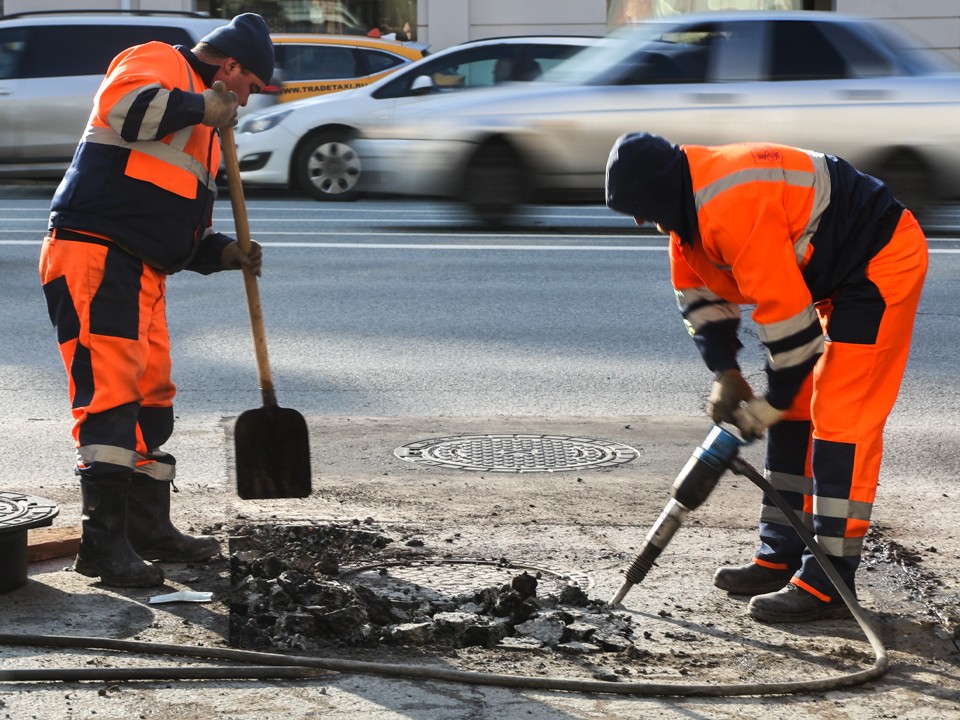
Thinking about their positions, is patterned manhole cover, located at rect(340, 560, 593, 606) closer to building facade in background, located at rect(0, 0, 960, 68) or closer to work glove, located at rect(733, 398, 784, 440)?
work glove, located at rect(733, 398, 784, 440)

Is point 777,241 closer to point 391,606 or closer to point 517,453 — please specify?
point 391,606

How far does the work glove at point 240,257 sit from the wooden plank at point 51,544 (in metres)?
0.97

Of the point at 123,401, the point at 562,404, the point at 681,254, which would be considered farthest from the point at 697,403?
the point at 123,401

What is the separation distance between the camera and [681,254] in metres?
4.11

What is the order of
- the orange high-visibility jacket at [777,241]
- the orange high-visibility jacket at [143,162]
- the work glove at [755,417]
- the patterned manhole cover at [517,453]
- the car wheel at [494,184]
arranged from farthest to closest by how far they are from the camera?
the car wheel at [494,184]
the patterned manhole cover at [517,453]
the orange high-visibility jacket at [143,162]
the work glove at [755,417]
the orange high-visibility jacket at [777,241]

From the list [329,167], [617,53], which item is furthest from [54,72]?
[617,53]

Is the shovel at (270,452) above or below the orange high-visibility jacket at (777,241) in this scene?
below

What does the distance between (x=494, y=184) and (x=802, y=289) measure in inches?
322

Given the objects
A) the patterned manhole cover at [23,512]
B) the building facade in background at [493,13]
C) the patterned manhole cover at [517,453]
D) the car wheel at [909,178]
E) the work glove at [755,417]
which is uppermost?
the building facade in background at [493,13]

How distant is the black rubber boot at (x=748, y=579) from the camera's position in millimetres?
4246

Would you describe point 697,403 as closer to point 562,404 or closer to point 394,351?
point 562,404

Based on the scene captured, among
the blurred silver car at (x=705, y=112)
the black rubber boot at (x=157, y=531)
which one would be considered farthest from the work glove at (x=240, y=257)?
the blurred silver car at (x=705, y=112)

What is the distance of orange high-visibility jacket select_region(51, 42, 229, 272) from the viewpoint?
413 centimetres

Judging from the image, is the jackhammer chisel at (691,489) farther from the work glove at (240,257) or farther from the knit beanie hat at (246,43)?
the knit beanie hat at (246,43)
